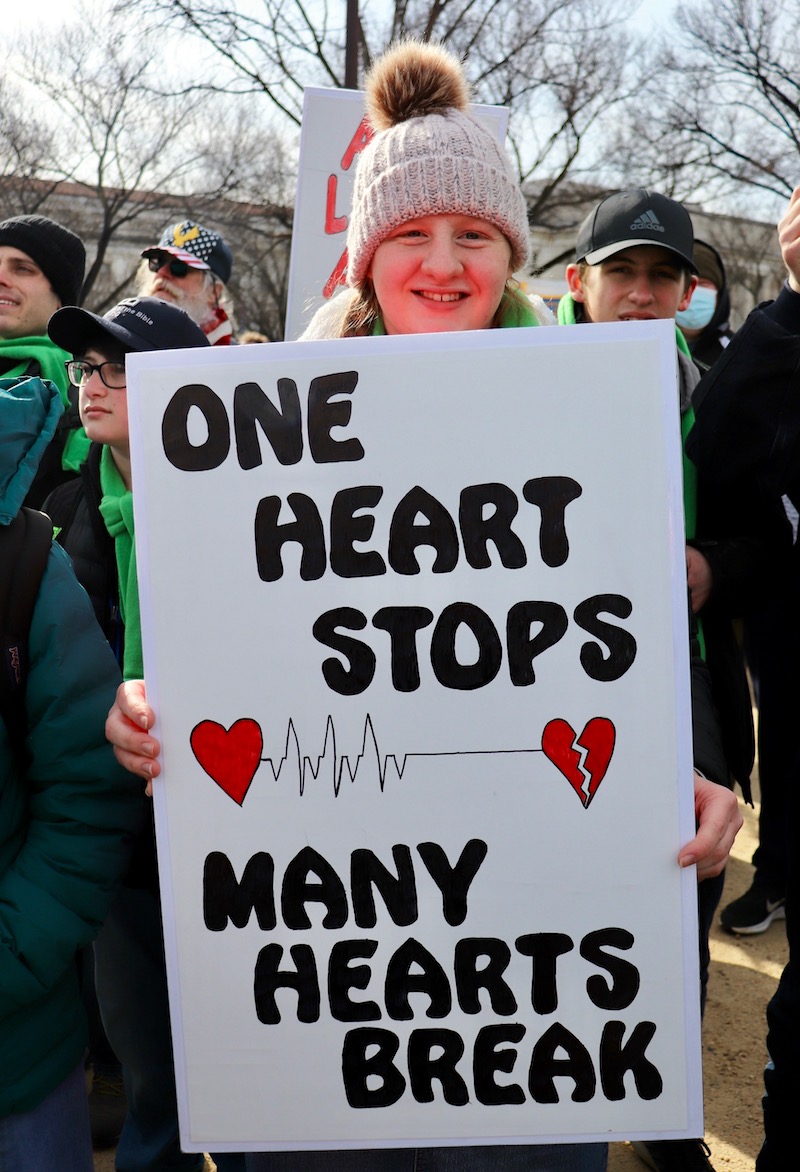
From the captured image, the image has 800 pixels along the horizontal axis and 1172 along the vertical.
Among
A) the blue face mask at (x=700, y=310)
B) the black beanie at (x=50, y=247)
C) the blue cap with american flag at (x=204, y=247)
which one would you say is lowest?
the black beanie at (x=50, y=247)

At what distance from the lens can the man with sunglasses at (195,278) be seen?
13.8 ft

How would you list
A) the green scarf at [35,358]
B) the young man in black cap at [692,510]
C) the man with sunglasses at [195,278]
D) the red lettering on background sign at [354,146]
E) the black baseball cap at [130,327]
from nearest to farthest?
the young man in black cap at [692,510] → the black baseball cap at [130,327] → the green scarf at [35,358] → the man with sunglasses at [195,278] → the red lettering on background sign at [354,146]

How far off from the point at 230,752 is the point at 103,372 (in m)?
1.33

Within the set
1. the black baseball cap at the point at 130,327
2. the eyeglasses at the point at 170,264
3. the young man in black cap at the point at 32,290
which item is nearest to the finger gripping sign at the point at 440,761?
the black baseball cap at the point at 130,327

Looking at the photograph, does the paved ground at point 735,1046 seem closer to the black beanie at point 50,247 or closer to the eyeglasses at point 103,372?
the eyeglasses at point 103,372

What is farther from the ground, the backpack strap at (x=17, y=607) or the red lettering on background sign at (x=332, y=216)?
the red lettering on background sign at (x=332, y=216)

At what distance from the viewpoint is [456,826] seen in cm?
135

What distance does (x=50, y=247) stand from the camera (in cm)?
320

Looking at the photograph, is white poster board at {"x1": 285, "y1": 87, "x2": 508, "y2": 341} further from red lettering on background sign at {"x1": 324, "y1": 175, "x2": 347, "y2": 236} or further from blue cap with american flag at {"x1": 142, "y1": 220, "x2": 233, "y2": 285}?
blue cap with american flag at {"x1": 142, "y1": 220, "x2": 233, "y2": 285}

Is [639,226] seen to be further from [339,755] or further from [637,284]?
[339,755]

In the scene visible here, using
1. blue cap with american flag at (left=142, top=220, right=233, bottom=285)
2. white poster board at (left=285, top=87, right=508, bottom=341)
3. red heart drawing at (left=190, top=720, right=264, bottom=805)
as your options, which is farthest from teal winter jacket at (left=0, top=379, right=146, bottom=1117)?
blue cap with american flag at (left=142, top=220, right=233, bottom=285)

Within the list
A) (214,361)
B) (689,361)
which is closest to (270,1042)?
(214,361)

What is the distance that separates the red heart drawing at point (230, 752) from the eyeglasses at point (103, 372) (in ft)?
4.11

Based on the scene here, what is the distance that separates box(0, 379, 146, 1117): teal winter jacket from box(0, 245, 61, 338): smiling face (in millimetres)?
1744
